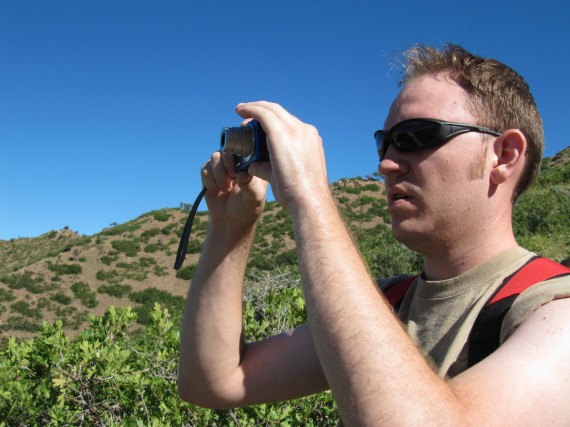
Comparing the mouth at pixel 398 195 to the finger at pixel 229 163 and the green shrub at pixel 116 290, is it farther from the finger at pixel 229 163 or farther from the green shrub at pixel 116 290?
the green shrub at pixel 116 290

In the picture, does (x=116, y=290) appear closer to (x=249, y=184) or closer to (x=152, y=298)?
(x=152, y=298)

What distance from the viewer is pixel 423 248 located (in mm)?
1374

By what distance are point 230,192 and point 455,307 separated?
0.76 meters

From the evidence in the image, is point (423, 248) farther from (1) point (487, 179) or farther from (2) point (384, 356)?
(2) point (384, 356)

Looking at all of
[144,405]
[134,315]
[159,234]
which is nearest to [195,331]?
[144,405]

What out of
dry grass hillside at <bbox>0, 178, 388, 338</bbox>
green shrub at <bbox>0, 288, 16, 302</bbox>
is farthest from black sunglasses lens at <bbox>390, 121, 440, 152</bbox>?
green shrub at <bbox>0, 288, 16, 302</bbox>

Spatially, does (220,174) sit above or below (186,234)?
above

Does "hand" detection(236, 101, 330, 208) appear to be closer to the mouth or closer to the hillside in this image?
the mouth

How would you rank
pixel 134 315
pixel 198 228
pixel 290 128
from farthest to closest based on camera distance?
pixel 198 228, pixel 134 315, pixel 290 128

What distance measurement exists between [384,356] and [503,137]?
0.69 metres

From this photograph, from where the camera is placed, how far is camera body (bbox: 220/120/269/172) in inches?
55.1

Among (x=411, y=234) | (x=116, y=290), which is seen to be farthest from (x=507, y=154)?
(x=116, y=290)

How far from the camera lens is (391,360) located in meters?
0.89

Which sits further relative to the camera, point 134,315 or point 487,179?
point 134,315
